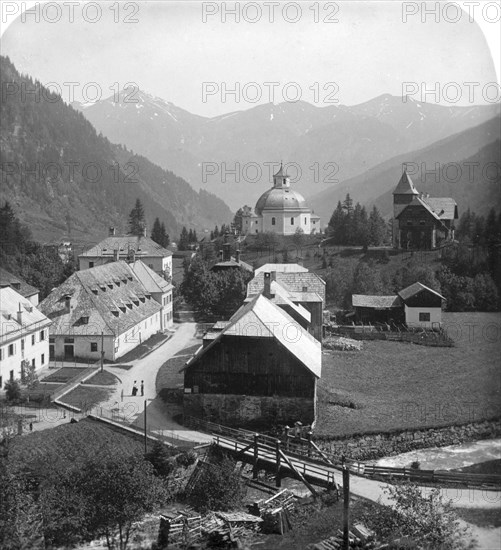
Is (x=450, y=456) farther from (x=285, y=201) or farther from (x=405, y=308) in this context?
(x=285, y=201)

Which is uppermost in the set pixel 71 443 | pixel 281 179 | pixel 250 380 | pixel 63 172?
pixel 63 172

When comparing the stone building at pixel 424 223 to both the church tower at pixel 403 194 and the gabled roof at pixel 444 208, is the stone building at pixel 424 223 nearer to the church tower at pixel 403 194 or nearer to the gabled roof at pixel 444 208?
the gabled roof at pixel 444 208

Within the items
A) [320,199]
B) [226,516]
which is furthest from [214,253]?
[226,516]

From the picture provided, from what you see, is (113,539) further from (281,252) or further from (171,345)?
(281,252)

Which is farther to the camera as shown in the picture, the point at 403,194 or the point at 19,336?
the point at 403,194

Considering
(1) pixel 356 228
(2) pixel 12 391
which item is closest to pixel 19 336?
(2) pixel 12 391

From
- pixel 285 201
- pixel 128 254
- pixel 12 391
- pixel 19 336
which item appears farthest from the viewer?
pixel 285 201
